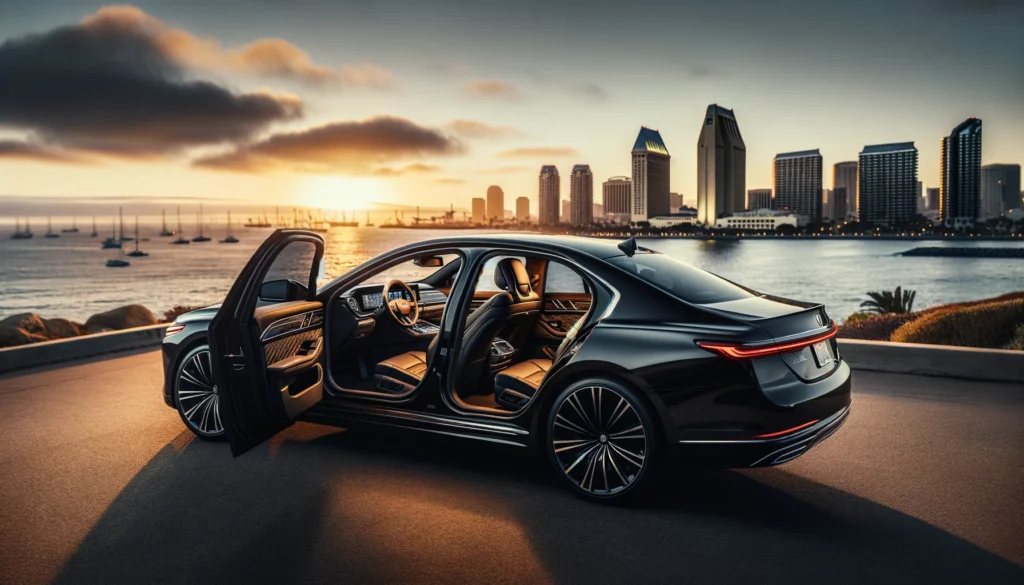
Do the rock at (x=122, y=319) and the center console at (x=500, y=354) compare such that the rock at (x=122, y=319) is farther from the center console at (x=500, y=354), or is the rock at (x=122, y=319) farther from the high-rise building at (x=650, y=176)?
the high-rise building at (x=650, y=176)

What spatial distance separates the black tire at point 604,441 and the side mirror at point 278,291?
7.01 feet

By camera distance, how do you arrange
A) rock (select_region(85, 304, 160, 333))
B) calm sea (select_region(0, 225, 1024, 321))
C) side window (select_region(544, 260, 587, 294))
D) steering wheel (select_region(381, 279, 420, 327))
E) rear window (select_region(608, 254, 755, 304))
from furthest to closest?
calm sea (select_region(0, 225, 1024, 321)) < rock (select_region(85, 304, 160, 333)) < steering wheel (select_region(381, 279, 420, 327)) < side window (select_region(544, 260, 587, 294)) < rear window (select_region(608, 254, 755, 304))

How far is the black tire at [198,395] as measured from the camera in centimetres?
559

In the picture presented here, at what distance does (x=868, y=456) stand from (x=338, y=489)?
11.9 feet

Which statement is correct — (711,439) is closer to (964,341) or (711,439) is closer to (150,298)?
(964,341)

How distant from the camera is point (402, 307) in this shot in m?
5.95

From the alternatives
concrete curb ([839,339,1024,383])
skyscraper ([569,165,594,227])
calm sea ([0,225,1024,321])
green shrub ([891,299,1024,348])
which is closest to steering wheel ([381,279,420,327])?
concrete curb ([839,339,1024,383])

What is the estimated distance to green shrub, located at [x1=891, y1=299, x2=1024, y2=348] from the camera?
1065 cm

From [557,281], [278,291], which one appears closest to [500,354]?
[557,281]

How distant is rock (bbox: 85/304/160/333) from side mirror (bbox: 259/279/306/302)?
1697 centimetres

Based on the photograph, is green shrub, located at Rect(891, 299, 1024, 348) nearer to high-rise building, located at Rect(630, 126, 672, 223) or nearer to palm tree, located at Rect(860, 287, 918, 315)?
palm tree, located at Rect(860, 287, 918, 315)

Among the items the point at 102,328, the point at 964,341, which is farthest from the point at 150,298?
the point at 964,341

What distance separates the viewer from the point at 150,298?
208ft

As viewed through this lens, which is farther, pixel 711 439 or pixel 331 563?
pixel 711 439
